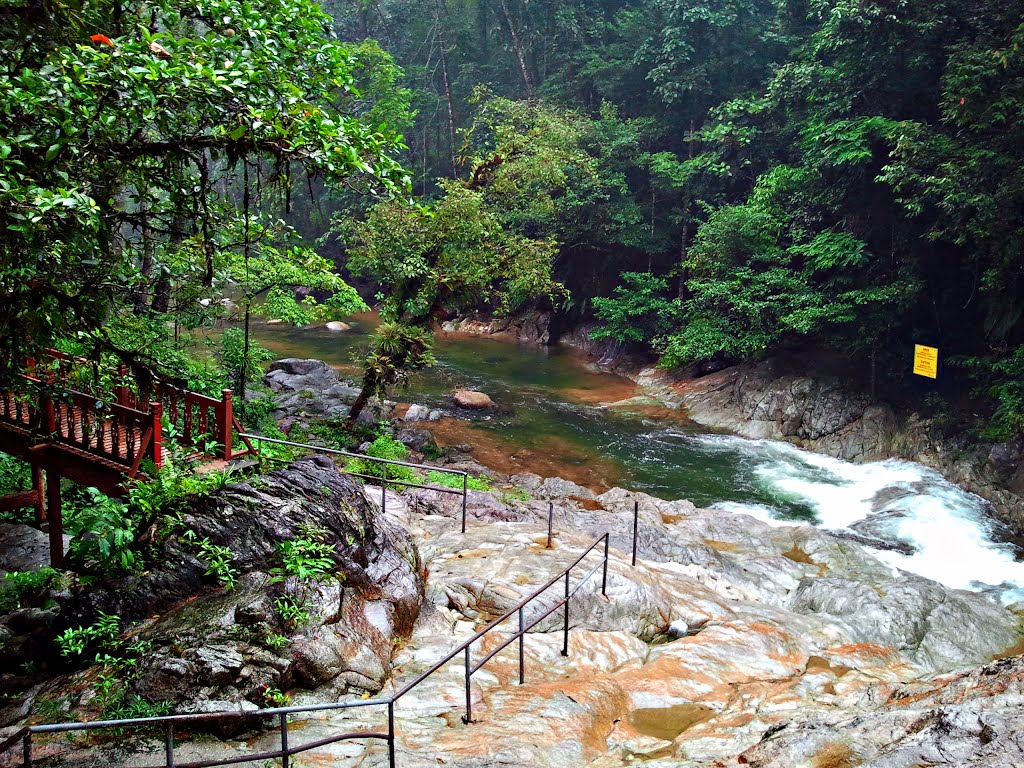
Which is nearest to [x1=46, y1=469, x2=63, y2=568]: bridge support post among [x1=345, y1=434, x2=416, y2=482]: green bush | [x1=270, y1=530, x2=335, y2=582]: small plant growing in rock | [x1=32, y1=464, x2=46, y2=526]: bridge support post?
[x1=32, y1=464, x2=46, y2=526]: bridge support post

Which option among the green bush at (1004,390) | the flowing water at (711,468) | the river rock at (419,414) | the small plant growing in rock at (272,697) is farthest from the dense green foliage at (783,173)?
the small plant growing in rock at (272,697)

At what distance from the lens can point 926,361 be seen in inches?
705

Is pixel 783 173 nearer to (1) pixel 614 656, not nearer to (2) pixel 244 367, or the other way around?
(2) pixel 244 367

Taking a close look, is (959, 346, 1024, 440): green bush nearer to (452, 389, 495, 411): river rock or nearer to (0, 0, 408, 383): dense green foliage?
(452, 389, 495, 411): river rock

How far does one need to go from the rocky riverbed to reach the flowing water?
2.31m

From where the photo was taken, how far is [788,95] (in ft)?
71.1

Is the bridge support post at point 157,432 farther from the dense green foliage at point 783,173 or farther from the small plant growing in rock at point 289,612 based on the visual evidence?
the dense green foliage at point 783,173

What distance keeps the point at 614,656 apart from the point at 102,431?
6072mm

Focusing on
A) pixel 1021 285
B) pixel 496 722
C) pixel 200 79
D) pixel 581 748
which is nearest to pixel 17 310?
pixel 200 79

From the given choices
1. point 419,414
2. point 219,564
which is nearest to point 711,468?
point 419,414

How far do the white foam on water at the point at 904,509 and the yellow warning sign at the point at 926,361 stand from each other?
2379mm

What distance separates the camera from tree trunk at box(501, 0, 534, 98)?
3534 cm

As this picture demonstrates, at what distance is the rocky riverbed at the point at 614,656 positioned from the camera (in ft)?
16.5

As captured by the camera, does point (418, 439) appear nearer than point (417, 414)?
Yes
